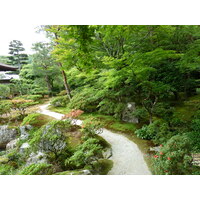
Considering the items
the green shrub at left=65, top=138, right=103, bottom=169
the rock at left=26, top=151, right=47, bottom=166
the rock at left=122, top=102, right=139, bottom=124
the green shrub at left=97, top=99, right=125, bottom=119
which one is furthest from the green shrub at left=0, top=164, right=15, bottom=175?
the rock at left=122, top=102, right=139, bottom=124

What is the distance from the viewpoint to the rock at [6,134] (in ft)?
15.2

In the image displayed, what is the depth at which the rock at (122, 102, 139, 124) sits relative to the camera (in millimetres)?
4902

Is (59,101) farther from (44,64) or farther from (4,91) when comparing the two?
(44,64)

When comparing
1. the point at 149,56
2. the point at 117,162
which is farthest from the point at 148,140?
the point at 149,56

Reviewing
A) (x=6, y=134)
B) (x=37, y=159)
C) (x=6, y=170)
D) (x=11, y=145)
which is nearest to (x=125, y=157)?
(x=37, y=159)

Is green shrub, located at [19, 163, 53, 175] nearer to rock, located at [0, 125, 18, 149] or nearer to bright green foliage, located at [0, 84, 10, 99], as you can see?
rock, located at [0, 125, 18, 149]

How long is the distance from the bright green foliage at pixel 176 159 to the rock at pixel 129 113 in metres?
2.83

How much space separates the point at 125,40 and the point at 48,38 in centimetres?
434

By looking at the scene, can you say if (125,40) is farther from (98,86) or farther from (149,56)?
(98,86)

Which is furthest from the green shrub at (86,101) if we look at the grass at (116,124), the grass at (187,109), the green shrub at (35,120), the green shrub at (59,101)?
the grass at (187,109)

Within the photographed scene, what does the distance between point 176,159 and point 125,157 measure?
1.44 metres

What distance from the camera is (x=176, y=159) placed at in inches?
73.8

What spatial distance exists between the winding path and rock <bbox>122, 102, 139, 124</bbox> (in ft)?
3.33
